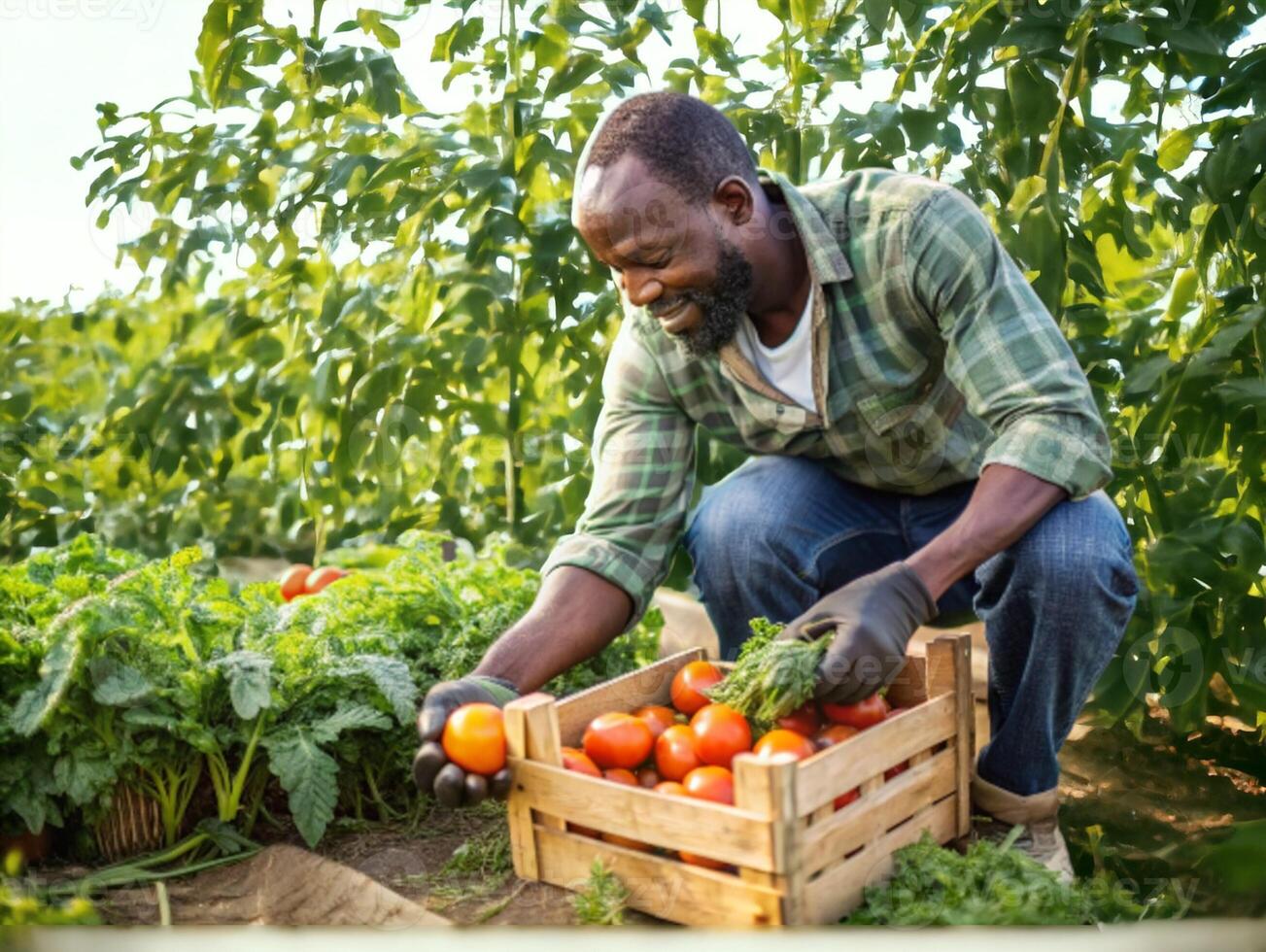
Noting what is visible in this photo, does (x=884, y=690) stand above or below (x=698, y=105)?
below

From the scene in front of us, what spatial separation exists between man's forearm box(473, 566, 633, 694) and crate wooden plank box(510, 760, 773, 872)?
1.05 feet

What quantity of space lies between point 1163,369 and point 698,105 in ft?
3.24

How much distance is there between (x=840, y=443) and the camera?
255 cm

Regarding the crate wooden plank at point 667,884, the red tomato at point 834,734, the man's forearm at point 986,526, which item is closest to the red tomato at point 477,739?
the crate wooden plank at point 667,884

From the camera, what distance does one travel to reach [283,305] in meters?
3.45

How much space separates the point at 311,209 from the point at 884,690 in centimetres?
188

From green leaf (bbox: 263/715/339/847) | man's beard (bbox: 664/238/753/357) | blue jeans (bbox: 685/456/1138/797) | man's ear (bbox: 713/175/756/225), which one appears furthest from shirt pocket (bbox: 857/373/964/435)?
green leaf (bbox: 263/715/339/847)

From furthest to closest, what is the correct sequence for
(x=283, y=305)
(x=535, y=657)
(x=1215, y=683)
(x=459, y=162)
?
(x=283, y=305) < (x=459, y=162) < (x=1215, y=683) < (x=535, y=657)

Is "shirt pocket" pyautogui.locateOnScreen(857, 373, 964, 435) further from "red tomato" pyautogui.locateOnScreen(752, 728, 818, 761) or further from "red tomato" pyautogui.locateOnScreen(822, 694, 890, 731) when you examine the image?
"red tomato" pyautogui.locateOnScreen(752, 728, 818, 761)

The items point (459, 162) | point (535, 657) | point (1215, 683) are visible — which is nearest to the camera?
point (535, 657)

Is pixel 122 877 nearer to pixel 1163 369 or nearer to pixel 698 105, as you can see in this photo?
pixel 698 105

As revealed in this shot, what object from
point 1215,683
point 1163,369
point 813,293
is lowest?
point 1215,683

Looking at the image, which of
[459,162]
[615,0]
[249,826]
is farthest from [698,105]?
[249,826]

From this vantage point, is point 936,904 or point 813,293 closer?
point 936,904
